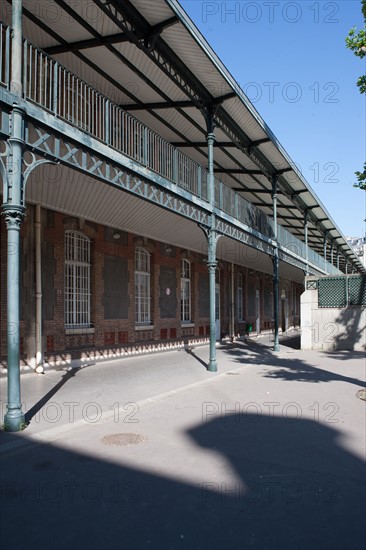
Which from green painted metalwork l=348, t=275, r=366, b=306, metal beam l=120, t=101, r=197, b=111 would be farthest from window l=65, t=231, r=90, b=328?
green painted metalwork l=348, t=275, r=366, b=306

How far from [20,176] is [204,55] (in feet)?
20.4

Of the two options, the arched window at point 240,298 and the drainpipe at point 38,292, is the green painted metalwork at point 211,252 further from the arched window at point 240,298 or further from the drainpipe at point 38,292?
the arched window at point 240,298

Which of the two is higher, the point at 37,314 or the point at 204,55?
the point at 204,55

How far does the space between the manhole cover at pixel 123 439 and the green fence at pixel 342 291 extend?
15054 mm

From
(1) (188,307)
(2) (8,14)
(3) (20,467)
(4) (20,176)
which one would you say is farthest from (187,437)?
(1) (188,307)

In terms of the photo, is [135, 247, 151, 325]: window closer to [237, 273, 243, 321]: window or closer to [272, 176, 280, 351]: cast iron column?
[272, 176, 280, 351]: cast iron column

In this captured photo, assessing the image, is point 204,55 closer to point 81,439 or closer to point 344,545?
point 81,439

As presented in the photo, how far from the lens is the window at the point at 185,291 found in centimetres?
1916

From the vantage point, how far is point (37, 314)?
1110cm

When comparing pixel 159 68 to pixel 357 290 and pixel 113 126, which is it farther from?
pixel 357 290

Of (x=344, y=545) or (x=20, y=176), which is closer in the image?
(x=344, y=545)

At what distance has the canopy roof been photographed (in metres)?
8.89

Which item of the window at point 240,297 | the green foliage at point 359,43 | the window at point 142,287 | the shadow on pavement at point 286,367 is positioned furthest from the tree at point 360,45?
the window at point 240,297

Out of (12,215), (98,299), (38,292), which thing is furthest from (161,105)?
(12,215)
